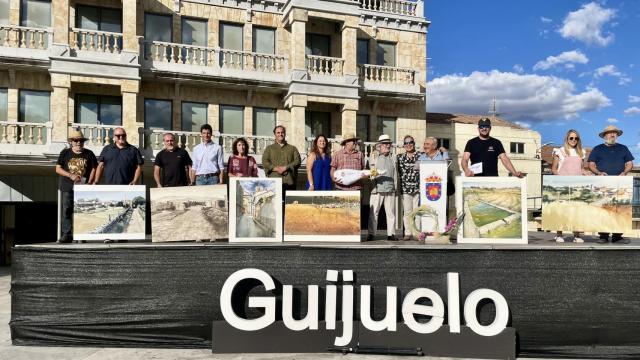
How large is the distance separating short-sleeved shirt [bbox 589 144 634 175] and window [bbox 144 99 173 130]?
15410mm

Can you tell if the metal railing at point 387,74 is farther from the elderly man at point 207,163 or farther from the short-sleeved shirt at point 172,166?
the short-sleeved shirt at point 172,166

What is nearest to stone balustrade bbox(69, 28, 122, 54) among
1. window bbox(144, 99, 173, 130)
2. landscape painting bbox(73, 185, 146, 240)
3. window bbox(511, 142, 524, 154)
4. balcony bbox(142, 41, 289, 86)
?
balcony bbox(142, 41, 289, 86)

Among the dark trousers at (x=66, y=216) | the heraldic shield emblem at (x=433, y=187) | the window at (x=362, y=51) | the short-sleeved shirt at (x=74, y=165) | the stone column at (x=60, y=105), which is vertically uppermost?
the window at (x=362, y=51)

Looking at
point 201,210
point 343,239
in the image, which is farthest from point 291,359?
point 201,210

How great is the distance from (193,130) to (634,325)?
53.6 feet

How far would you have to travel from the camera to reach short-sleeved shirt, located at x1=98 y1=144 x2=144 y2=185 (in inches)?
269

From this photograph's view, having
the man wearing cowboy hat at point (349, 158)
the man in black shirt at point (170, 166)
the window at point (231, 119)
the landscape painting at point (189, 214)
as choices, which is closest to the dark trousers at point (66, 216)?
the man in black shirt at point (170, 166)

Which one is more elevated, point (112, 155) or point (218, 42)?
point (218, 42)

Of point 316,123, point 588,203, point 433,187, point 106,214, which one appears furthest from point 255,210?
point 316,123

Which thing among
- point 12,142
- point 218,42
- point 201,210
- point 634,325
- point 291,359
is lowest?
point 291,359

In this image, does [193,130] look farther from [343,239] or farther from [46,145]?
[343,239]

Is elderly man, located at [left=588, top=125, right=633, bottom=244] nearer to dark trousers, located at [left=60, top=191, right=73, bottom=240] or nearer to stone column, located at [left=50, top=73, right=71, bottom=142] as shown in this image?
dark trousers, located at [left=60, top=191, right=73, bottom=240]

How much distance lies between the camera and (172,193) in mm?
5965

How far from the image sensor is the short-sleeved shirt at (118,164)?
269 inches
